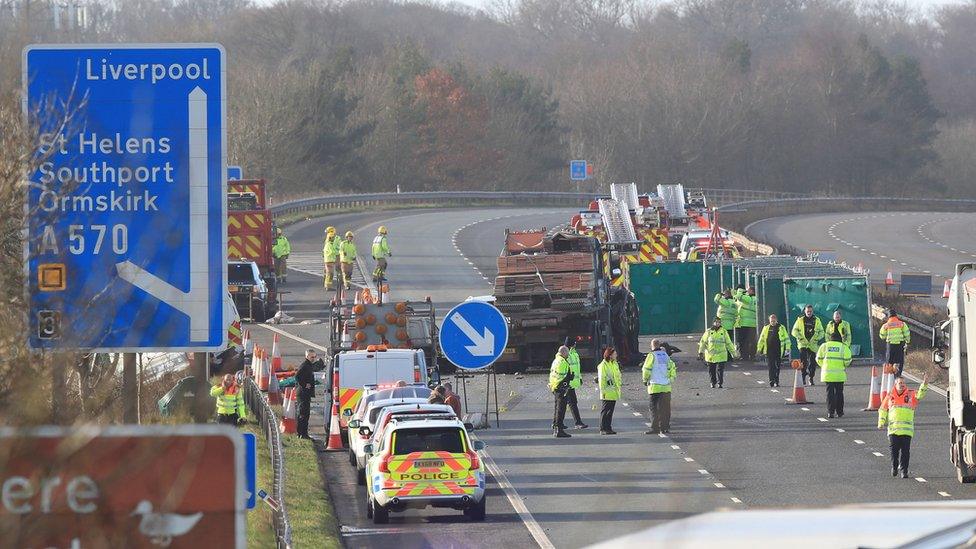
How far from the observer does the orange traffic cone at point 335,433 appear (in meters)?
25.1

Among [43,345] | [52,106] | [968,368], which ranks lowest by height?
[968,368]

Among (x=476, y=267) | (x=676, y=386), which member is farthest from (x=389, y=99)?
(x=676, y=386)

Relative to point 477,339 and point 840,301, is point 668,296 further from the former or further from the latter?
point 477,339

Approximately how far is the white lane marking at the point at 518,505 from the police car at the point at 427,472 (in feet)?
1.90

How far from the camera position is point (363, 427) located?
868 inches

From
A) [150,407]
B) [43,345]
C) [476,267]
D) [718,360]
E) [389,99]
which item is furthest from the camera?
[389,99]

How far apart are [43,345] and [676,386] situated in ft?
84.8

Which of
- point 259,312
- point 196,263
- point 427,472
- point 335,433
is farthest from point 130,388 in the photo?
point 259,312

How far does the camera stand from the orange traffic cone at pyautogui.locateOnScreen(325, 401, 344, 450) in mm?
25125

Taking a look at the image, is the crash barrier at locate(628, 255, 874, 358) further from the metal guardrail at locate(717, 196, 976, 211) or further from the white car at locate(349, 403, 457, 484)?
the metal guardrail at locate(717, 196, 976, 211)

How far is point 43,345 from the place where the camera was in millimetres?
6051

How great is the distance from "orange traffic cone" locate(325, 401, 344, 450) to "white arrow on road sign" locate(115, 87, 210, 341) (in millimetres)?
16992

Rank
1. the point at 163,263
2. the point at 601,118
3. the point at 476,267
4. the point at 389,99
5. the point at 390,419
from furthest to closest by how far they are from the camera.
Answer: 1. the point at 601,118
2. the point at 389,99
3. the point at 476,267
4. the point at 390,419
5. the point at 163,263

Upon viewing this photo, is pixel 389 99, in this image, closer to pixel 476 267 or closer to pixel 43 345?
pixel 476 267
